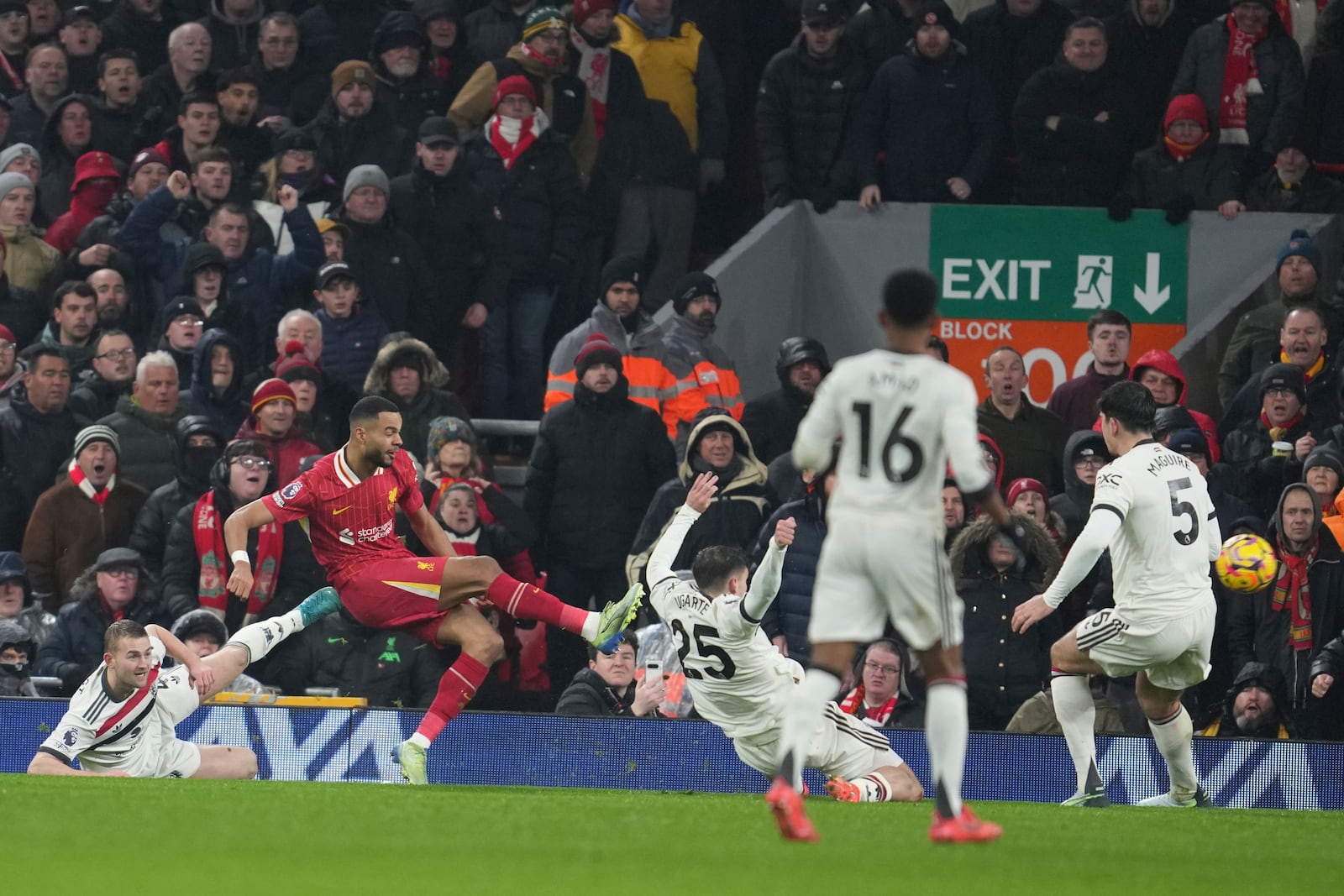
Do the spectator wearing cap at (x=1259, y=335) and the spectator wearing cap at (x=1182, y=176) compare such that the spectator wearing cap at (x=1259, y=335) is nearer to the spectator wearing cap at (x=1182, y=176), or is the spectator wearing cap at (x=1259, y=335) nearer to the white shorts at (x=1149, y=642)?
the spectator wearing cap at (x=1182, y=176)

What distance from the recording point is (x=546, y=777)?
1205 cm

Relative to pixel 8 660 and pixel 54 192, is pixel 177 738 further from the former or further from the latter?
pixel 54 192

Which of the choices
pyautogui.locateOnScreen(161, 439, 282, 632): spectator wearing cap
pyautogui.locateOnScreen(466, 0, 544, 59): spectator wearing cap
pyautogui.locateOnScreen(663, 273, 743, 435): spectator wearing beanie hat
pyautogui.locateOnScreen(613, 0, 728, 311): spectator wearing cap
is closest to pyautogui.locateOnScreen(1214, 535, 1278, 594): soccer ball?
pyautogui.locateOnScreen(663, 273, 743, 435): spectator wearing beanie hat

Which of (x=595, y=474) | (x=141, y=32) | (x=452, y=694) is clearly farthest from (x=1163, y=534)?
(x=141, y=32)

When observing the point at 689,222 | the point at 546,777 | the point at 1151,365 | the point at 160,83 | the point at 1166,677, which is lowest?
the point at 546,777

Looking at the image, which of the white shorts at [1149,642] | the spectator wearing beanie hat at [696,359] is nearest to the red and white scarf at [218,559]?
the spectator wearing beanie hat at [696,359]

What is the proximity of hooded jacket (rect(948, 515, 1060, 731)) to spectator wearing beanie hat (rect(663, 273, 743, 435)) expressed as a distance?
2.58 meters

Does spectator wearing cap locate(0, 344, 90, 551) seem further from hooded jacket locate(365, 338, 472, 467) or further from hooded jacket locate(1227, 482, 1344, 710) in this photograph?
hooded jacket locate(1227, 482, 1344, 710)

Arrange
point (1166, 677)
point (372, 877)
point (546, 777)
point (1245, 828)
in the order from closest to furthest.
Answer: point (372, 877)
point (1245, 828)
point (1166, 677)
point (546, 777)

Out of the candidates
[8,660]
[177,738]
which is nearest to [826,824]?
[177,738]

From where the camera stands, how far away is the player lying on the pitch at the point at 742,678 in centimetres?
1051

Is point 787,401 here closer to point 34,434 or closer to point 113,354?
point 113,354

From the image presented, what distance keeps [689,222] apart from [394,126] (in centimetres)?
230

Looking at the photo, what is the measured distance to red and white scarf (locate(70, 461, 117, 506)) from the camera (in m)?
13.7
